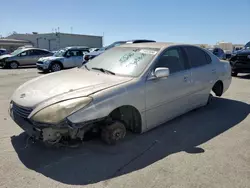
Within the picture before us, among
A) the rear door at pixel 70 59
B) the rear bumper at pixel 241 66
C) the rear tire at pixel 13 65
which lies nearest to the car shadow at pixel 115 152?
the rear bumper at pixel 241 66

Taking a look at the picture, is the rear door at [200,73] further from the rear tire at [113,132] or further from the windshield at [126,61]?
the rear tire at [113,132]

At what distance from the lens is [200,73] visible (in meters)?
5.29

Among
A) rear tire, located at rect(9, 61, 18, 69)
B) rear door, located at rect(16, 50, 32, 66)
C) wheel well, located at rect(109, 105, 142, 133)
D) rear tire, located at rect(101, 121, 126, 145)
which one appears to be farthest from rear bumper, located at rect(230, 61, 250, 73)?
rear tire, located at rect(9, 61, 18, 69)

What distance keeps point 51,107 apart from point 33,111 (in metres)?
0.26

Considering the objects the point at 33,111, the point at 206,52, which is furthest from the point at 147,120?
the point at 206,52

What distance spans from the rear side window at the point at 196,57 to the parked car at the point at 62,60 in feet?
35.2

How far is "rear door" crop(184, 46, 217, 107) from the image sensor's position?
16.9 ft

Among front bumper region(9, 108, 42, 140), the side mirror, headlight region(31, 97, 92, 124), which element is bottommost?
front bumper region(9, 108, 42, 140)

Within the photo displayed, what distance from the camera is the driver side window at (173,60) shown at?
4.44 meters

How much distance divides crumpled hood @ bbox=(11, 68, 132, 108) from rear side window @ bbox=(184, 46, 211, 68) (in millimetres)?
1898

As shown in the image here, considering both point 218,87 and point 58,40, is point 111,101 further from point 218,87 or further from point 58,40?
point 58,40

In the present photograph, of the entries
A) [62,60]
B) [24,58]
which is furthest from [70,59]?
[24,58]

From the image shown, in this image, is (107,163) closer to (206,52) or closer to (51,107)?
(51,107)

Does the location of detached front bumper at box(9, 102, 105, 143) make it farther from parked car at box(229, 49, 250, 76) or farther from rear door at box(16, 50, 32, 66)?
rear door at box(16, 50, 32, 66)
